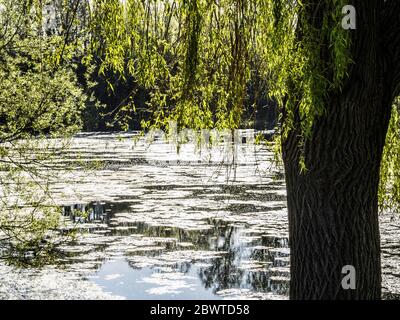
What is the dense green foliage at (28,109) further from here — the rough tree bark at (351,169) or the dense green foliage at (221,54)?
the rough tree bark at (351,169)

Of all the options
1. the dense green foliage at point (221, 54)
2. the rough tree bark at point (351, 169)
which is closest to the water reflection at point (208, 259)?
the dense green foliage at point (221, 54)

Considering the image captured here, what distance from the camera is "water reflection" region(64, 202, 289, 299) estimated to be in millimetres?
8203

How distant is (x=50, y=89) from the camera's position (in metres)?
9.40

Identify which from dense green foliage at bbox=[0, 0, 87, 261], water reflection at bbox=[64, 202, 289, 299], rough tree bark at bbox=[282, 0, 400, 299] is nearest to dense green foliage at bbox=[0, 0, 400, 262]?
rough tree bark at bbox=[282, 0, 400, 299]

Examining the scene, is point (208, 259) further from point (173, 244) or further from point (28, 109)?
point (28, 109)

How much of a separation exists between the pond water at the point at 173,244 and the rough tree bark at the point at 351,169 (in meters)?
1.22

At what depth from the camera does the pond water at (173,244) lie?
8031mm

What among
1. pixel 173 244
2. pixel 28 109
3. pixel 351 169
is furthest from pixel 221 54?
pixel 173 244

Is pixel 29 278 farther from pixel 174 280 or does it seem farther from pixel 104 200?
pixel 104 200

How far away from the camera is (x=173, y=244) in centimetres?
1023

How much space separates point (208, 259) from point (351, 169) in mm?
6205

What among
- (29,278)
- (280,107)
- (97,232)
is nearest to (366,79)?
(280,107)

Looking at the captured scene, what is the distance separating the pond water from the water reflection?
0.01 metres
